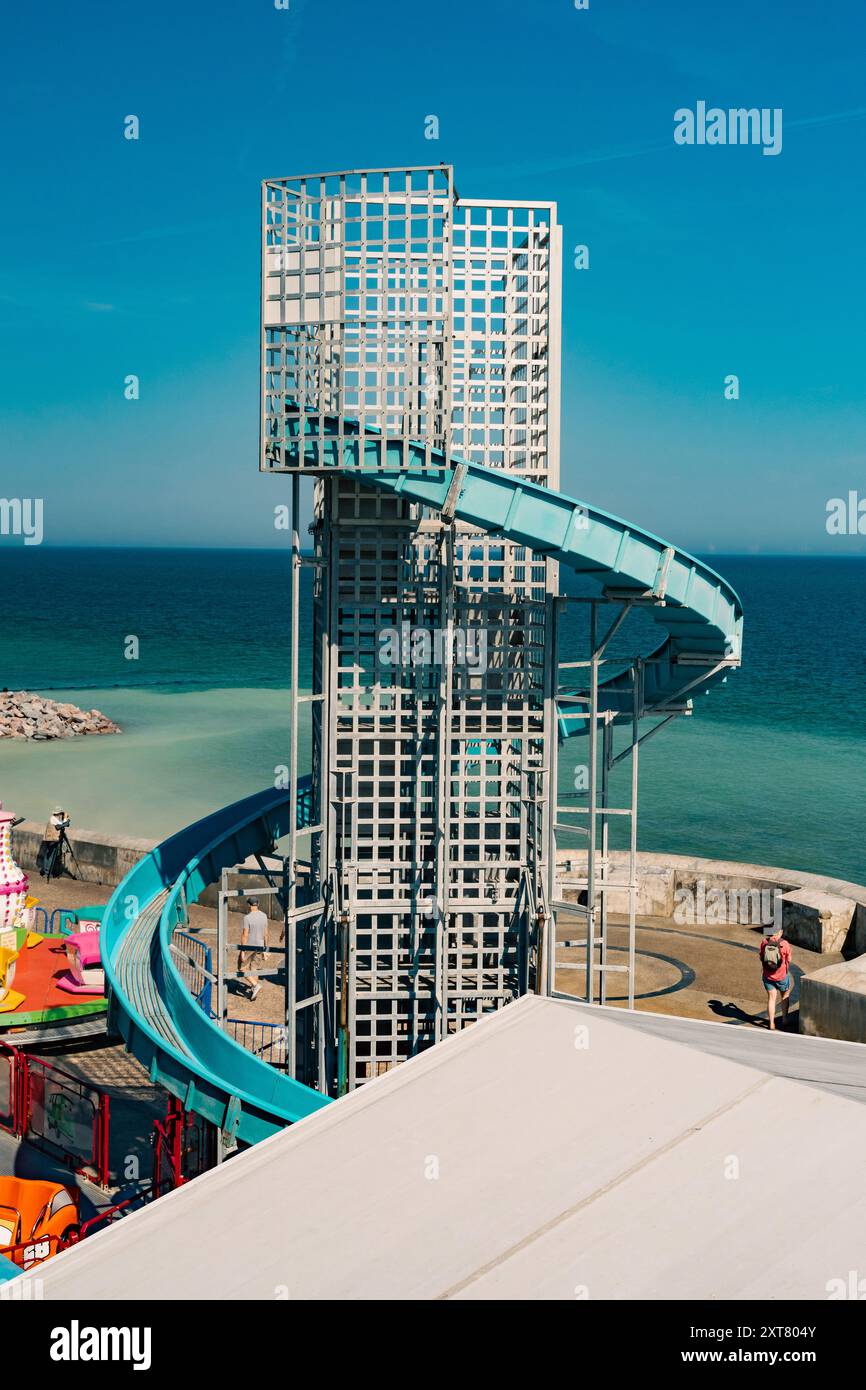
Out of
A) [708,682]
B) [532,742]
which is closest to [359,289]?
[532,742]

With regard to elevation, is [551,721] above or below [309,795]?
above

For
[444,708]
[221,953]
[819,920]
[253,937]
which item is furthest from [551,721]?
[819,920]

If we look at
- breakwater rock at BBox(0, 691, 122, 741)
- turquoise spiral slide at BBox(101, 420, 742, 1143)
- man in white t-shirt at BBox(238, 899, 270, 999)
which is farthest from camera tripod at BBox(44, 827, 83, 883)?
breakwater rock at BBox(0, 691, 122, 741)

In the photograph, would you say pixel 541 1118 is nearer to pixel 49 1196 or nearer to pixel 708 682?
pixel 49 1196

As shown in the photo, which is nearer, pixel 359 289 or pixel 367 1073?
pixel 359 289

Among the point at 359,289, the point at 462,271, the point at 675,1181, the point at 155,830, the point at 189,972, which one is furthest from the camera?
the point at 155,830

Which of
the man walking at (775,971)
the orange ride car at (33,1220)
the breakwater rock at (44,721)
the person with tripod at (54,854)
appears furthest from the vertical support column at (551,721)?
the breakwater rock at (44,721)

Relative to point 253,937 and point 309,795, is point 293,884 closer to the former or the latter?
point 309,795

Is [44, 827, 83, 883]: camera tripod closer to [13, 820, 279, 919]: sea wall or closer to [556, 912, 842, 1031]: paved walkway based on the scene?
[13, 820, 279, 919]: sea wall
